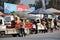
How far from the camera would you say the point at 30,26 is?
2833cm

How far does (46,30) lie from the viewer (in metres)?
32.1

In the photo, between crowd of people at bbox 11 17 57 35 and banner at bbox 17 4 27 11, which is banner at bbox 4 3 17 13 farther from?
crowd of people at bbox 11 17 57 35

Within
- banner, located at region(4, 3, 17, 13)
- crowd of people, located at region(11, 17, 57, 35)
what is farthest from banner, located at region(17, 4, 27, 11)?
crowd of people, located at region(11, 17, 57, 35)

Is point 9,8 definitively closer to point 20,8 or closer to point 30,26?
point 20,8

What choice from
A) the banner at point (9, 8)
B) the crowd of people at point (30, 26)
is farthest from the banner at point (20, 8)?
the crowd of people at point (30, 26)

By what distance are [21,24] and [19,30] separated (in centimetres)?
75

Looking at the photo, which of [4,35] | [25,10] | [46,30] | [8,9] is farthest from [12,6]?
[4,35]

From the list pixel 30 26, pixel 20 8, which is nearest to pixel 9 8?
pixel 20 8

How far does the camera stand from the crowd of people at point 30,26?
24766 mm

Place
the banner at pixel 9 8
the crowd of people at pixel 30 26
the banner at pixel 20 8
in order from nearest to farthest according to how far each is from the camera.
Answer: the crowd of people at pixel 30 26 → the banner at pixel 9 8 → the banner at pixel 20 8

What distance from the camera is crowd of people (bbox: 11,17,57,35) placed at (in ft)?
81.3

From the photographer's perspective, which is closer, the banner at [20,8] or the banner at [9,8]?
the banner at [9,8]

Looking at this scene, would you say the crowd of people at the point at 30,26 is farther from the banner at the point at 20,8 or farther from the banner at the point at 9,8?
the banner at the point at 20,8

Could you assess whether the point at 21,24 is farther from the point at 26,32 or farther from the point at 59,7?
the point at 59,7
